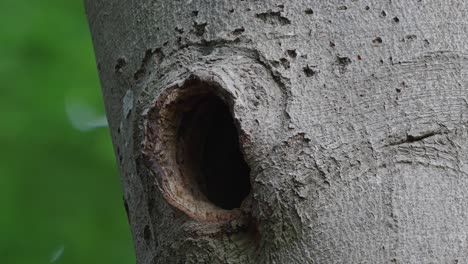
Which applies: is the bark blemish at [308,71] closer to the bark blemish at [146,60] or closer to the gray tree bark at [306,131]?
the gray tree bark at [306,131]

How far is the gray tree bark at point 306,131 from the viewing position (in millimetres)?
832

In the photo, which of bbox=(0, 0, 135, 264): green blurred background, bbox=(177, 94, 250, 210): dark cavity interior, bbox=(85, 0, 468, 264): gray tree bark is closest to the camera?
bbox=(85, 0, 468, 264): gray tree bark

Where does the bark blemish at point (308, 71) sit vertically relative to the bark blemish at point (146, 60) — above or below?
below

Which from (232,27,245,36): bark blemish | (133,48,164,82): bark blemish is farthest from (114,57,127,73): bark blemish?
(232,27,245,36): bark blemish

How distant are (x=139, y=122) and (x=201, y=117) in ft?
0.22

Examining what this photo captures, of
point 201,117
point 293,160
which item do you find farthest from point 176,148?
point 293,160

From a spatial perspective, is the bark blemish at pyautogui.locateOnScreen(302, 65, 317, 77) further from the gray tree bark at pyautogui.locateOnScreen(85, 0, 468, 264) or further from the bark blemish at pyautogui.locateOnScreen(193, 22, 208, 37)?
the bark blemish at pyautogui.locateOnScreen(193, 22, 208, 37)

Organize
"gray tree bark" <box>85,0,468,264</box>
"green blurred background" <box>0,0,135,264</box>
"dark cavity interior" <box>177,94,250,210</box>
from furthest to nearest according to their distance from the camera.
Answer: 1. "green blurred background" <box>0,0,135,264</box>
2. "dark cavity interior" <box>177,94,250,210</box>
3. "gray tree bark" <box>85,0,468,264</box>

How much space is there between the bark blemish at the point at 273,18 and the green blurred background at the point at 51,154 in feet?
4.09

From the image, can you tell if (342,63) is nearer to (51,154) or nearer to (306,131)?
(306,131)

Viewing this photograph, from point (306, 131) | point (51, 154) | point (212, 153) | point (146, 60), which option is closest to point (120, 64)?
point (146, 60)

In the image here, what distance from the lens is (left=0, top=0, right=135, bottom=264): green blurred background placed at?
2070mm

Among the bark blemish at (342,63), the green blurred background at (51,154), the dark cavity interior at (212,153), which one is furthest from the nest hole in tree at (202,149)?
the green blurred background at (51,154)

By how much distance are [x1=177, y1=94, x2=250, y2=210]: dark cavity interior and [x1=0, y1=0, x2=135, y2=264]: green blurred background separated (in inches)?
46.2
